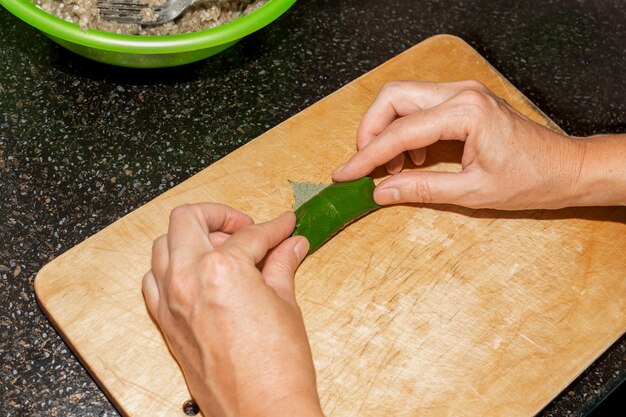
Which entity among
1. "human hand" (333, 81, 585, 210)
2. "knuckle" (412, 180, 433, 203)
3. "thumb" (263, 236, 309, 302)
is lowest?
"thumb" (263, 236, 309, 302)

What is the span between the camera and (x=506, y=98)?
5.49 feet

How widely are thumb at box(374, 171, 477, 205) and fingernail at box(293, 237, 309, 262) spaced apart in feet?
0.55

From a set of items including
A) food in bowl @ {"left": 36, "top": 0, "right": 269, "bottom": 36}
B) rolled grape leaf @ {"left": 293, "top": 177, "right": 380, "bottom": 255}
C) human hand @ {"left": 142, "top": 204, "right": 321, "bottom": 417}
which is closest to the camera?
human hand @ {"left": 142, "top": 204, "right": 321, "bottom": 417}

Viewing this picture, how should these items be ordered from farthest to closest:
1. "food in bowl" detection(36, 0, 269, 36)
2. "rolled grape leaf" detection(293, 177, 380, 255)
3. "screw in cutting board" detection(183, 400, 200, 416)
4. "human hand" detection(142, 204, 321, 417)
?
"food in bowl" detection(36, 0, 269, 36), "rolled grape leaf" detection(293, 177, 380, 255), "screw in cutting board" detection(183, 400, 200, 416), "human hand" detection(142, 204, 321, 417)

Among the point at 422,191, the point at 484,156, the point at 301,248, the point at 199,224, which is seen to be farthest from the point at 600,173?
the point at 199,224

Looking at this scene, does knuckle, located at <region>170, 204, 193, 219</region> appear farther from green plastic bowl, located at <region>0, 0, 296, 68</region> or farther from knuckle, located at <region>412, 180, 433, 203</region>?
knuckle, located at <region>412, 180, 433, 203</region>

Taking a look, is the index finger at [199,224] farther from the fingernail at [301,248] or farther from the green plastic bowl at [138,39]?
the green plastic bowl at [138,39]

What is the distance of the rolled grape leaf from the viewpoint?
142cm

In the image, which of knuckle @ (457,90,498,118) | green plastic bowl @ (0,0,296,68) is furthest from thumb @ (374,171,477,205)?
green plastic bowl @ (0,0,296,68)

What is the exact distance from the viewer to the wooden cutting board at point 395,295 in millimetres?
1350

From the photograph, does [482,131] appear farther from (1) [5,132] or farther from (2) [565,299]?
(1) [5,132]

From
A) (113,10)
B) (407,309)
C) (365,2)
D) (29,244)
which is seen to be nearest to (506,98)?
(365,2)

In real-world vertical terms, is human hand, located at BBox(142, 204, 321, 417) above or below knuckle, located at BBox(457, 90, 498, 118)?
below

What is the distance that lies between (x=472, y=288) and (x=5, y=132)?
95 cm
